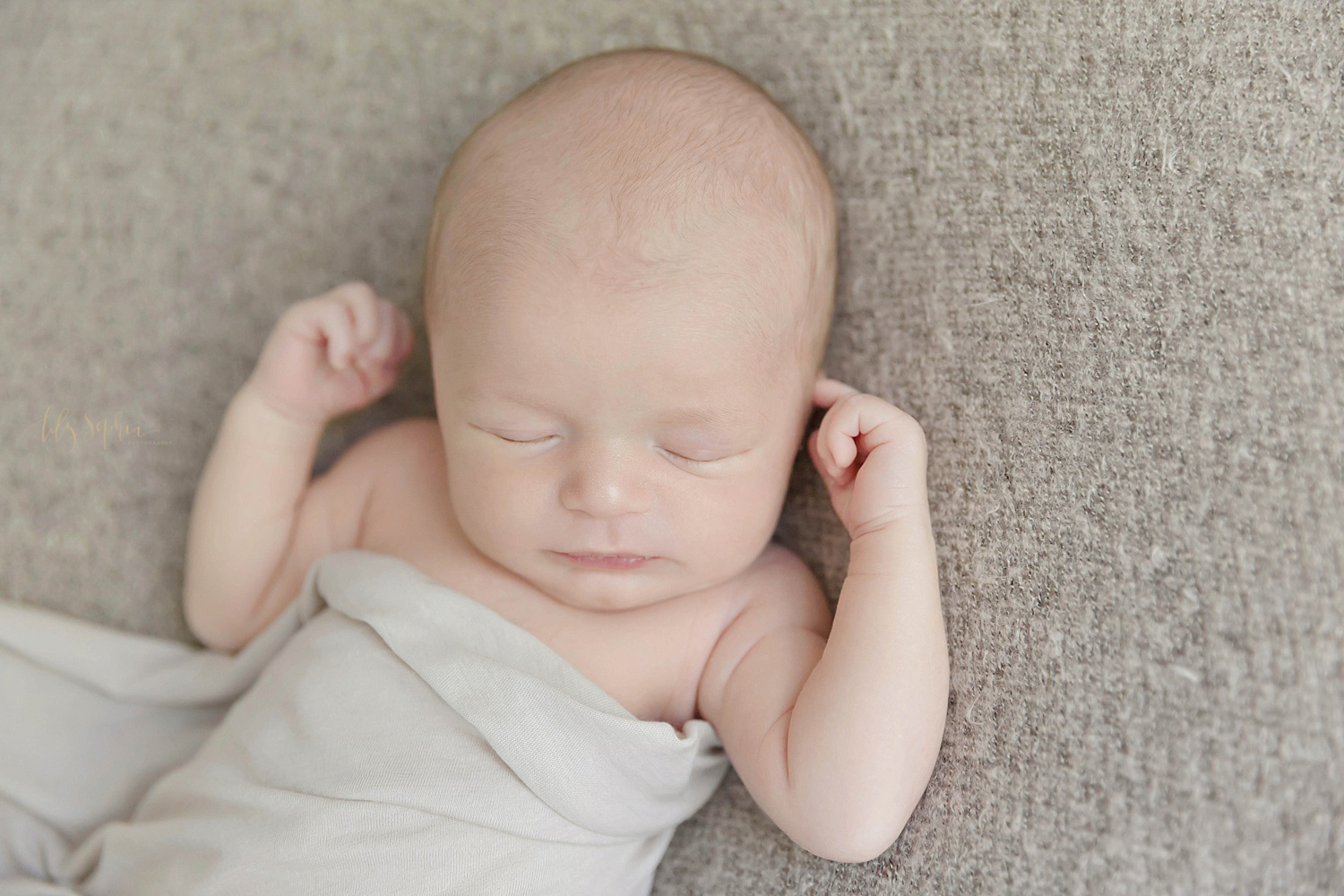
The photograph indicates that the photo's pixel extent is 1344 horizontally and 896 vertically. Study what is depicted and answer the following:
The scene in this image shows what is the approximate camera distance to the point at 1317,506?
2.34 ft

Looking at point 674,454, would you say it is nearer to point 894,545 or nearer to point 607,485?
point 607,485

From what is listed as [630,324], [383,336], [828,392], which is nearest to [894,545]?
[828,392]

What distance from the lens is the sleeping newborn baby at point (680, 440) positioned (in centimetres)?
88

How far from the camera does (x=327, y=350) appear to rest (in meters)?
1.19

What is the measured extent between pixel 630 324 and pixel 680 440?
0.39ft

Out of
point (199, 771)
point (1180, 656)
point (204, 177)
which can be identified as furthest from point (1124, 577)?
point (204, 177)

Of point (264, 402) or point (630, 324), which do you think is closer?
point (630, 324)

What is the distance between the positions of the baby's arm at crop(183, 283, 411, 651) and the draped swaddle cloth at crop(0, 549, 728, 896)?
0.09 metres

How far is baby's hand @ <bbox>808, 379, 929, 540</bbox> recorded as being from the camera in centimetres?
Answer: 92

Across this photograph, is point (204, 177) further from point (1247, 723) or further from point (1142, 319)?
point (1247, 723)

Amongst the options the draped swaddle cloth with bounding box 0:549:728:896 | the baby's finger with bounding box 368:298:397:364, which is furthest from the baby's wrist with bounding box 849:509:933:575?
the baby's finger with bounding box 368:298:397:364

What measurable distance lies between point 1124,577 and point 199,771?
90cm

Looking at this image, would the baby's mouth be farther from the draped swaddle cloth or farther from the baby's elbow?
the baby's elbow

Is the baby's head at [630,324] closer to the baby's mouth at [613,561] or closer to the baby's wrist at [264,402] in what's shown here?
the baby's mouth at [613,561]
